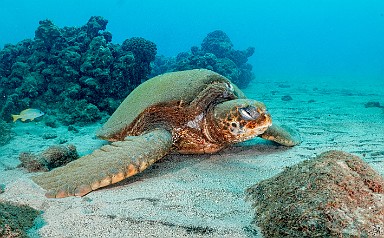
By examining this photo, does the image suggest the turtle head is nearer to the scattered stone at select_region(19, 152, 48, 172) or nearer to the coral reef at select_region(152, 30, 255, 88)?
the scattered stone at select_region(19, 152, 48, 172)

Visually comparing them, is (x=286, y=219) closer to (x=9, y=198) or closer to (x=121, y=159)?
(x=121, y=159)

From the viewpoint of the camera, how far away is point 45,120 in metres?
7.83

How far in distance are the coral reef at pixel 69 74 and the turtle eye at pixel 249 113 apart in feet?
16.6

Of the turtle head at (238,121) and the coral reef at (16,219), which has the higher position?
the turtle head at (238,121)

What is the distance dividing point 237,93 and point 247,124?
134cm

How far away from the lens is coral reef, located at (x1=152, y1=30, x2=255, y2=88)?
49.7 ft

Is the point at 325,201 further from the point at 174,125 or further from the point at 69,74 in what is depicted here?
the point at 69,74

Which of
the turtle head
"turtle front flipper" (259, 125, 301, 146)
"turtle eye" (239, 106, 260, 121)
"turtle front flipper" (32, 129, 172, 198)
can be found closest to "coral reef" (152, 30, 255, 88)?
"turtle front flipper" (259, 125, 301, 146)

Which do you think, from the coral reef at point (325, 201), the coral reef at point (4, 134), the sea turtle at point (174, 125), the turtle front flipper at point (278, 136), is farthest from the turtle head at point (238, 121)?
the coral reef at point (4, 134)

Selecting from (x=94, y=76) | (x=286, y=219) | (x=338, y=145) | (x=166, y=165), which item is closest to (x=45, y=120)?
(x=94, y=76)

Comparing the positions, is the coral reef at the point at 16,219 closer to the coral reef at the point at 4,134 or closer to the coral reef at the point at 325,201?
the coral reef at the point at 325,201

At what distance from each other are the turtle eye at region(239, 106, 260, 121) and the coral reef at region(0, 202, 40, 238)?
8.48ft

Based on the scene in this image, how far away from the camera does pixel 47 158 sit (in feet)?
13.2

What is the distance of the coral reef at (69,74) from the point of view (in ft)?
28.2
